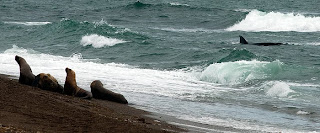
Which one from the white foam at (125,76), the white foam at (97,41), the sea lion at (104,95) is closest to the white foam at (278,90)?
the white foam at (125,76)

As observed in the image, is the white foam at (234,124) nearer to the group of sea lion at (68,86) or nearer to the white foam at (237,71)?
the group of sea lion at (68,86)

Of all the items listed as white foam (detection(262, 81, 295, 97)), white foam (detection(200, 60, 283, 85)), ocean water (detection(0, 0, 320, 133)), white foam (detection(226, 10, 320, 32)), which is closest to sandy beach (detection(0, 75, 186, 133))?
ocean water (detection(0, 0, 320, 133))

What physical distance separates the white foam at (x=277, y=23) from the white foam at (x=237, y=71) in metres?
21.0

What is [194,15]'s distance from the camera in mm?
50094

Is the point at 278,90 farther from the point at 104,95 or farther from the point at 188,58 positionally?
the point at 188,58

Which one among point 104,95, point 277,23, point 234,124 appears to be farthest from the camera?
point 277,23

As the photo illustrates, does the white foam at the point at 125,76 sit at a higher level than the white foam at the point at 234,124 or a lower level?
higher

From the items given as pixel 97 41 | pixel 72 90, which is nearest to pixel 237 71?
pixel 72 90

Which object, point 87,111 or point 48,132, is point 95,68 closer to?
point 87,111

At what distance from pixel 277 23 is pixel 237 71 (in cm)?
2575

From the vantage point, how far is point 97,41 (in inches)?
1329

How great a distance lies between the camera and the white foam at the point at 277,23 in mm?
46469

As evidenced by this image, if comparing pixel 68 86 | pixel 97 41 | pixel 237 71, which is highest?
pixel 97 41

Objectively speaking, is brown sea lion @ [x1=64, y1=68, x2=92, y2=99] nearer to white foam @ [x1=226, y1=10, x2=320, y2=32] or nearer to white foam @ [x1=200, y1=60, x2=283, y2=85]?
white foam @ [x1=200, y1=60, x2=283, y2=85]
